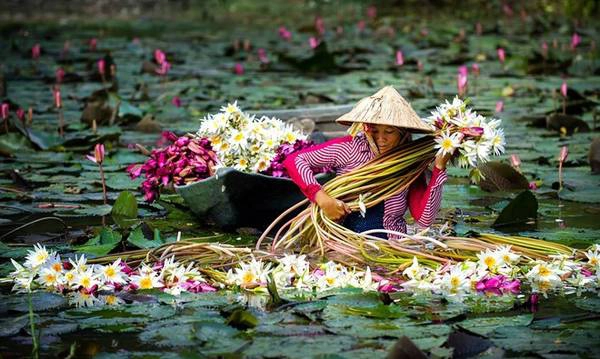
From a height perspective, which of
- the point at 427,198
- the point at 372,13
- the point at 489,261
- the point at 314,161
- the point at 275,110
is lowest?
the point at 372,13

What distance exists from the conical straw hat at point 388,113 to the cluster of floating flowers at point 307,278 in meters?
0.61

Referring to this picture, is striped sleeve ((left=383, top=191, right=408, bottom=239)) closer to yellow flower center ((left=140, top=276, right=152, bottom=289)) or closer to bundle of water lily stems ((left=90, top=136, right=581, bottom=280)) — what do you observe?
bundle of water lily stems ((left=90, top=136, right=581, bottom=280))

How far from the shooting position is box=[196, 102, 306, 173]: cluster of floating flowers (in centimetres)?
523

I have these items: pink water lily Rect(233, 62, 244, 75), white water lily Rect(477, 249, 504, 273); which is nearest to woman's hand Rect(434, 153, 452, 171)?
white water lily Rect(477, 249, 504, 273)

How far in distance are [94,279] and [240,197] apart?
117 cm

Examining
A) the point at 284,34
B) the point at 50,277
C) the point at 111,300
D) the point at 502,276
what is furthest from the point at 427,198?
the point at 284,34

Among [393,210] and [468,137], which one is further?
[393,210]

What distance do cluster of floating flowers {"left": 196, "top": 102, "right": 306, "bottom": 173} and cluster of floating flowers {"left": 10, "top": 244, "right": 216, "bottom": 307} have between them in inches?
44.0

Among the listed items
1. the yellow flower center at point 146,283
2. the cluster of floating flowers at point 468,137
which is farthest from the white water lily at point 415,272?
the yellow flower center at point 146,283

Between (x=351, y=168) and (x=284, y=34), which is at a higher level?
(x=351, y=168)

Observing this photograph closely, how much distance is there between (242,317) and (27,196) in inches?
110

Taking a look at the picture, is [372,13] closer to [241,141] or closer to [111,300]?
[241,141]

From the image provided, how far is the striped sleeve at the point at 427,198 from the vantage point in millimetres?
4668

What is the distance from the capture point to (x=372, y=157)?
4.84 metres
